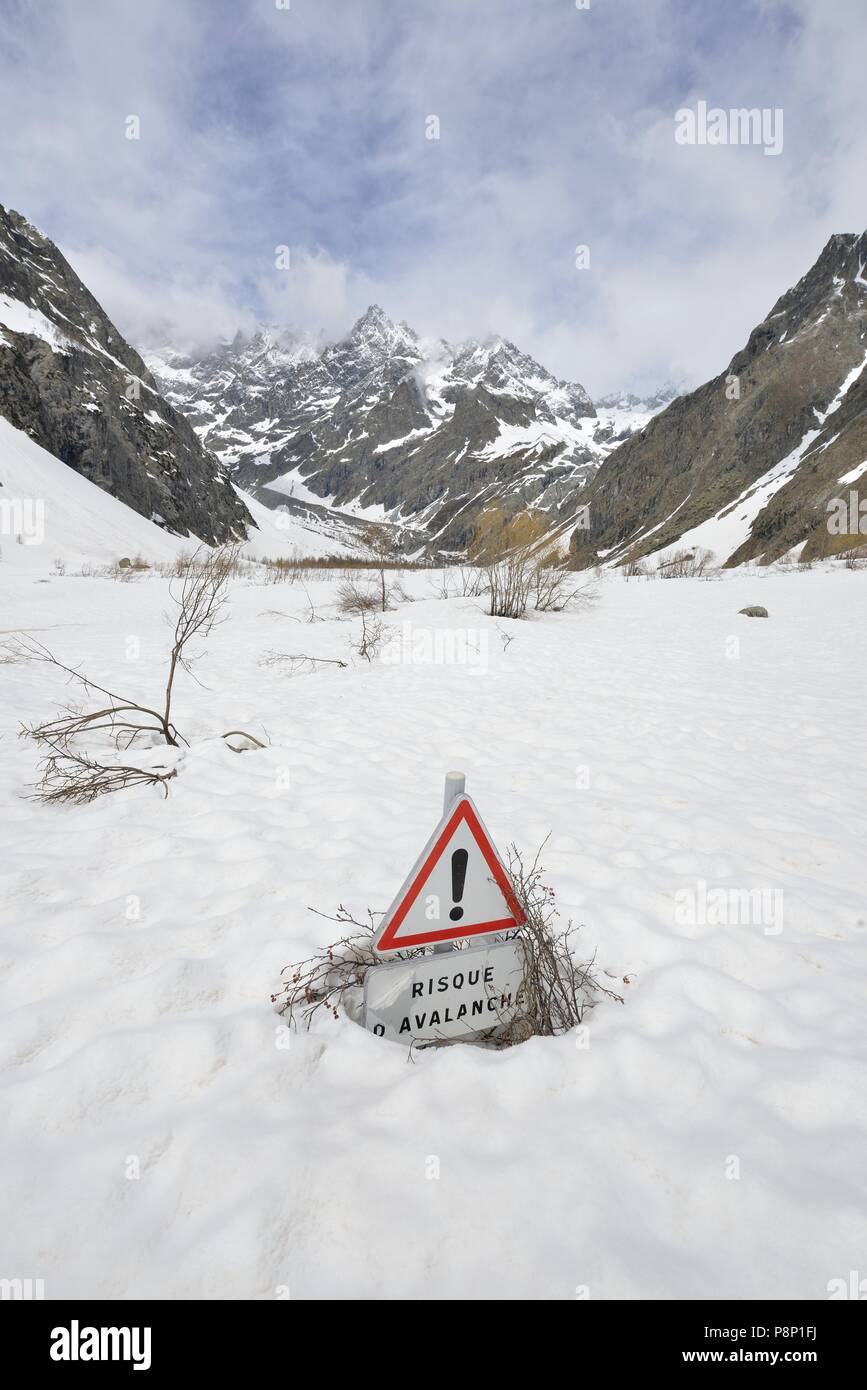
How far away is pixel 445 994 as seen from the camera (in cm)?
210

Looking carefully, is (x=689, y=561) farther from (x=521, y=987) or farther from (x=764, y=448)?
(x=521, y=987)

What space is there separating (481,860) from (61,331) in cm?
6388

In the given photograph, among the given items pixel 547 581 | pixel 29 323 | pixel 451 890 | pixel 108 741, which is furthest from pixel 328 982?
pixel 29 323

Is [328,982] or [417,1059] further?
[328,982]

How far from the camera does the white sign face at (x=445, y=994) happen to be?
2.03 meters

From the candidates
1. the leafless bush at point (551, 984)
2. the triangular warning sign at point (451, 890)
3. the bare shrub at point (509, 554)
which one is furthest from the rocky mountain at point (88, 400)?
the leafless bush at point (551, 984)

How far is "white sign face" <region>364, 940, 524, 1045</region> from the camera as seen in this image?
203cm

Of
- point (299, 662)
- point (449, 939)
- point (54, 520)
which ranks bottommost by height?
point (449, 939)

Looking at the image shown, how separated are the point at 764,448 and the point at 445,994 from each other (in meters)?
70.3

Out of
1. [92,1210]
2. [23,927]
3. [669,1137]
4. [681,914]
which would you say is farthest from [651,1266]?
[23,927]

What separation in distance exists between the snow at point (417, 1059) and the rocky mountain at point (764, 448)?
40.8 m

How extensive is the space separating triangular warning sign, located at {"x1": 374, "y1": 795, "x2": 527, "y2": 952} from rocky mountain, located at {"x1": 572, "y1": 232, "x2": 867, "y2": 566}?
1675 inches

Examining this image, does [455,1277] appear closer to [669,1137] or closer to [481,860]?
[669,1137]

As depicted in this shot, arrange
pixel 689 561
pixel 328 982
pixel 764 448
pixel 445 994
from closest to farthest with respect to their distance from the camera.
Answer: pixel 445 994
pixel 328 982
pixel 689 561
pixel 764 448
